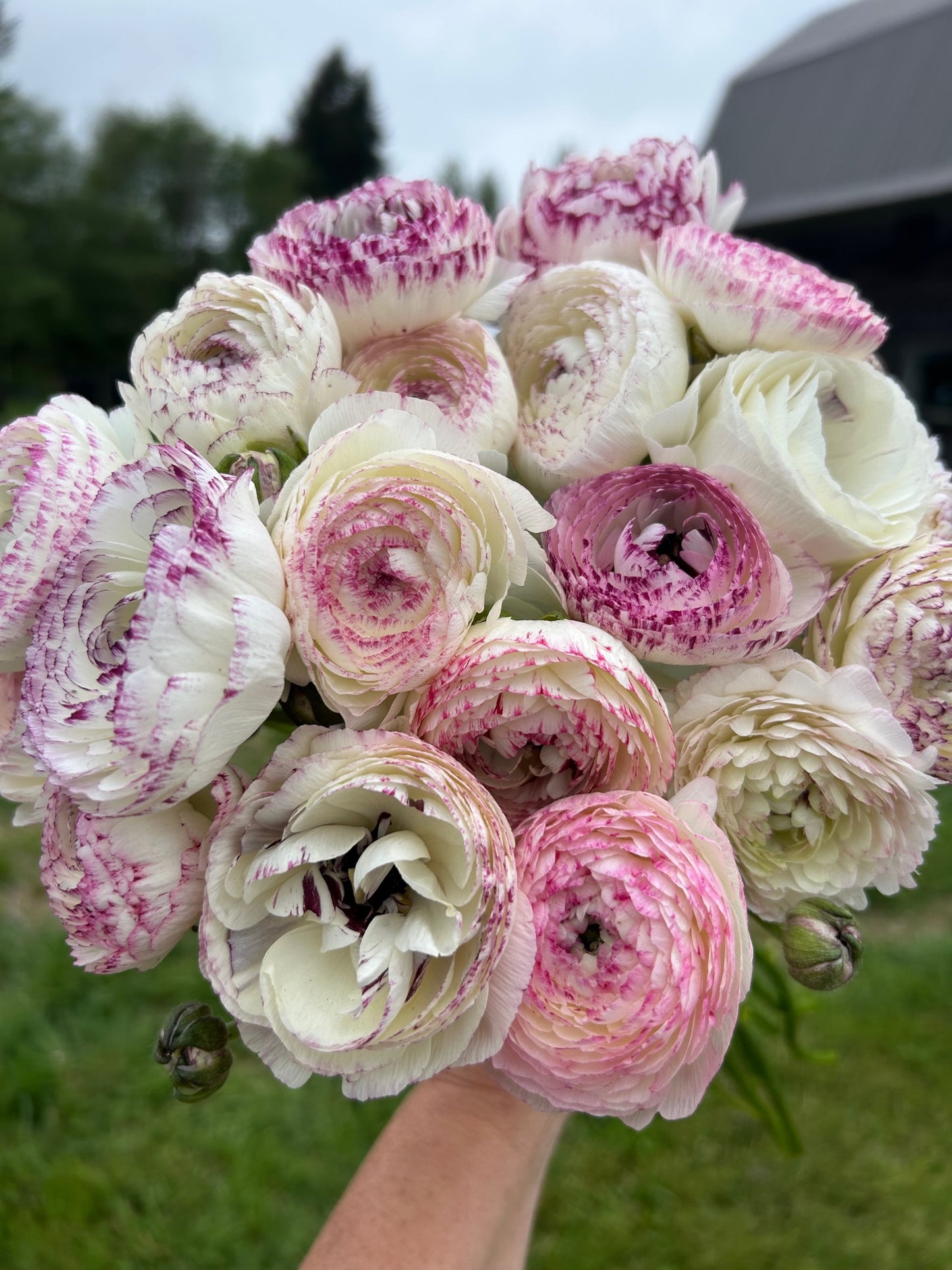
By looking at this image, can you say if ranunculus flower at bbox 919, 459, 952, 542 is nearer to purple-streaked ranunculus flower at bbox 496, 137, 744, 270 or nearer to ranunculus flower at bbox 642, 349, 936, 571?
ranunculus flower at bbox 642, 349, 936, 571

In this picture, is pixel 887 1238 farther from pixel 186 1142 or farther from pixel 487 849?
pixel 487 849

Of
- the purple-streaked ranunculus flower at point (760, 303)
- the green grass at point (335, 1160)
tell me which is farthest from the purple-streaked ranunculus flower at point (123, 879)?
the green grass at point (335, 1160)

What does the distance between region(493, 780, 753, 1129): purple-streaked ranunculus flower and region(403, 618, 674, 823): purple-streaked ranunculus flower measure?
2cm

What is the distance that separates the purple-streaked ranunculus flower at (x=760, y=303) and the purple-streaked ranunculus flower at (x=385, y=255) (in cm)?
14

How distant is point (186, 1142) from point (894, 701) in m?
1.73

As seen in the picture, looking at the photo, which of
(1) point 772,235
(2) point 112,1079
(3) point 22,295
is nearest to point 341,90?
(3) point 22,295

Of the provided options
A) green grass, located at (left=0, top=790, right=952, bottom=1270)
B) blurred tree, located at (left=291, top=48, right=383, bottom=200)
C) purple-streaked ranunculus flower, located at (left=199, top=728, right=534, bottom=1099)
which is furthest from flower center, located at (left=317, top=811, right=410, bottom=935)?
blurred tree, located at (left=291, top=48, right=383, bottom=200)

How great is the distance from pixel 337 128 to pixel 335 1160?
24039mm

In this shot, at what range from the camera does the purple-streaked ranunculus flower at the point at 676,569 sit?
561mm

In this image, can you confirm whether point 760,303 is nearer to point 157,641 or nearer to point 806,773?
point 806,773

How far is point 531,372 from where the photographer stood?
0.72m

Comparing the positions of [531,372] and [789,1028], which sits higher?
[531,372]

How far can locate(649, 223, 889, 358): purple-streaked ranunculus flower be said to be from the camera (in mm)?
630

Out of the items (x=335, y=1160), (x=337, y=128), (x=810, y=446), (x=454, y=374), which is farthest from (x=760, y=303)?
(x=337, y=128)
